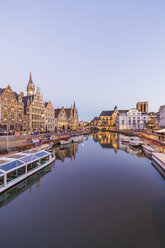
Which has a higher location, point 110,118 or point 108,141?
point 110,118

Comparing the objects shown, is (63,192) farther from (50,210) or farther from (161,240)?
(161,240)

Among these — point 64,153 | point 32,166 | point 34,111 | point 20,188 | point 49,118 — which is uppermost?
point 34,111

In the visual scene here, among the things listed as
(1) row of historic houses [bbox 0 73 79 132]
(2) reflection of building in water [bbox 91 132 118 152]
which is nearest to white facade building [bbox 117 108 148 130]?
(2) reflection of building in water [bbox 91 132 118 152]

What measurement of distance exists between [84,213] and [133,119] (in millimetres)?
109252

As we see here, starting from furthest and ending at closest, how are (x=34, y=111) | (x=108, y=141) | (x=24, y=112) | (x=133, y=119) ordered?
(x=133, y=119) → (x=108, y=141) → (x=34, y=111) → (x=24, y=112)

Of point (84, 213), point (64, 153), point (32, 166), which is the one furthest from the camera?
point (64, 153)

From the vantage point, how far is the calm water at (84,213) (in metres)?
8.28

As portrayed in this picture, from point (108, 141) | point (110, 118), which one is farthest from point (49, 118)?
point (110, 118)

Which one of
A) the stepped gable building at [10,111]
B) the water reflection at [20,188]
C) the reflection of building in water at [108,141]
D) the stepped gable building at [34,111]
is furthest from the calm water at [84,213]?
the stepped gable building at [34,111]

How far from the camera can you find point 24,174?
17500 mm

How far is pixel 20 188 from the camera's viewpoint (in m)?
15.4

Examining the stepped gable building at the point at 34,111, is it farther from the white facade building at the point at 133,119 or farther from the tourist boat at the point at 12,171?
the white facade building at the point at 133,119

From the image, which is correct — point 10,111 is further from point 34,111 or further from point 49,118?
point 49,118

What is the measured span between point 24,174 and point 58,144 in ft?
104
